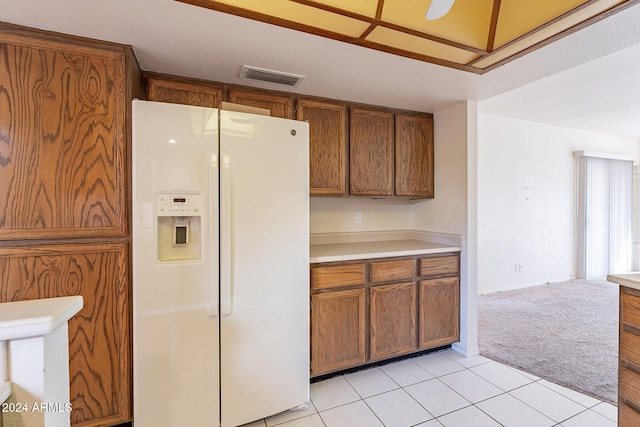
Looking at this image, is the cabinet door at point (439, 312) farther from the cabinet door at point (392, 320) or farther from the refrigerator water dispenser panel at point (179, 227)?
the refrigerator water dispenser panel at point (179, 227)

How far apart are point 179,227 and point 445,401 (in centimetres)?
204

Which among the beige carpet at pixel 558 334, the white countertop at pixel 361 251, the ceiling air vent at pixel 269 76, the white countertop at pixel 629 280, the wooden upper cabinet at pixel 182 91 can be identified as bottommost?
the beige carpet at pixel 558 334

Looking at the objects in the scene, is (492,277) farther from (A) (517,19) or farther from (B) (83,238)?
(B) (83,238)

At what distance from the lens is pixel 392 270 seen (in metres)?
2.37

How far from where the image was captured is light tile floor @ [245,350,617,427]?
1.77m

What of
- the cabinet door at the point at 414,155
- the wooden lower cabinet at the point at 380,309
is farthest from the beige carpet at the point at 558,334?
the cabinet door at the point at 414,155

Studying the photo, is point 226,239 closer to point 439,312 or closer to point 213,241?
point 213,241

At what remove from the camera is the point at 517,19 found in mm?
1613

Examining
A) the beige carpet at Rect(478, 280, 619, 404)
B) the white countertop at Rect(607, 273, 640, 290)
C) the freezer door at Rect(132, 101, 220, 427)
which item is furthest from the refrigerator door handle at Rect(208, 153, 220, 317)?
the beige carpet at Rect(478, 280, 619, 404)

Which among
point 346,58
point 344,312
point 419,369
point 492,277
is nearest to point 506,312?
point 492,277

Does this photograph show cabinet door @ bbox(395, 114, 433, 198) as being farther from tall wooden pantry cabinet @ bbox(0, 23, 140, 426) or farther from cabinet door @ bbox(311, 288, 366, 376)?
tall wooden pantry cabinet @ bbox(0, 23, 140, 426)

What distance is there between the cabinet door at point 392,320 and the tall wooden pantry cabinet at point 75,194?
→ 164 centimetres

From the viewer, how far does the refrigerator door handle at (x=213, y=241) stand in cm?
160

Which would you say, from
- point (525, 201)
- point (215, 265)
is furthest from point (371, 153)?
point (525, 201)
